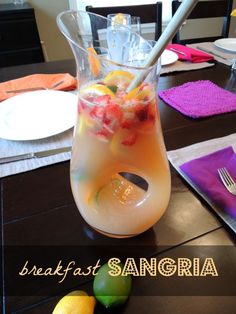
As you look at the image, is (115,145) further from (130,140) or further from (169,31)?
(169,31)

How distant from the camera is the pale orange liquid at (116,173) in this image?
31 centimetres

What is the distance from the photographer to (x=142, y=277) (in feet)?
1.06

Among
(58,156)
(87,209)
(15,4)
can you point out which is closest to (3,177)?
(58,156)

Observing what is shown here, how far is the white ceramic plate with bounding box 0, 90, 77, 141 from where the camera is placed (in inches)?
22.2

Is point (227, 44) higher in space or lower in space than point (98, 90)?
lower

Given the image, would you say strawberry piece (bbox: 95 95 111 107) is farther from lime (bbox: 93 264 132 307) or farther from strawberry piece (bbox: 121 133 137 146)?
lime (bbox: 93 264 132 307)

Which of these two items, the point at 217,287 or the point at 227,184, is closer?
the point at 217,287

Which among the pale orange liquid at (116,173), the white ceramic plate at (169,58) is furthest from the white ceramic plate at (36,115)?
the white ceramic plate at (169,58)

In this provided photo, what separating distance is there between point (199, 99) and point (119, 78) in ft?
1.52

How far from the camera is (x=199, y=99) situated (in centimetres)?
71

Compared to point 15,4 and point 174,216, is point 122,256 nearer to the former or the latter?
point 174,216

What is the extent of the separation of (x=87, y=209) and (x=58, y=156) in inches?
8.1

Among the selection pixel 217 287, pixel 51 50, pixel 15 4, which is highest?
pixel 15 4

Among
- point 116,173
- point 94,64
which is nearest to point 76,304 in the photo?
point 116,173
